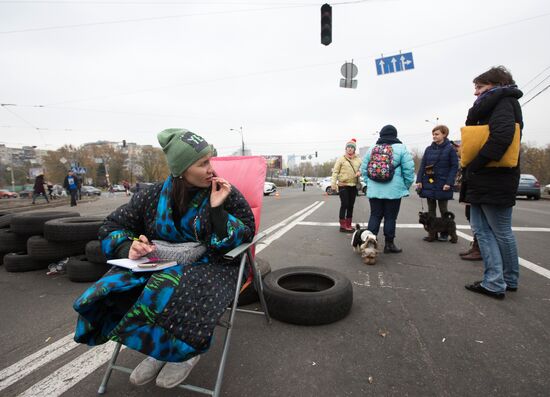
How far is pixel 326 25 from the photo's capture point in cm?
995

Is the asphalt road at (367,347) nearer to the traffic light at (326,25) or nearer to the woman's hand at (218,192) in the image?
the woman's hand at (218,192)

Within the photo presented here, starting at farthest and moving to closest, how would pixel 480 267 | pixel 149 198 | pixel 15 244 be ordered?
pixel 15 244 → pixel 480 267 → pixel 149 198

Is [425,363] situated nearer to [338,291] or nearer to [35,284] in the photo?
[338,291]

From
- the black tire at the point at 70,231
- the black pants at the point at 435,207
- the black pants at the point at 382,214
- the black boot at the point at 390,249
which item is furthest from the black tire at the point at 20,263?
the black pants at the point at 435,207

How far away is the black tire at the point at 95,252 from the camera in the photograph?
11.0 ft

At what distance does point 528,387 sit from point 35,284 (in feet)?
15.4

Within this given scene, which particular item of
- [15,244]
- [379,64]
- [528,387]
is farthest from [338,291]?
[379,64]

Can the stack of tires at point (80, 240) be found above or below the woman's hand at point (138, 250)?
below

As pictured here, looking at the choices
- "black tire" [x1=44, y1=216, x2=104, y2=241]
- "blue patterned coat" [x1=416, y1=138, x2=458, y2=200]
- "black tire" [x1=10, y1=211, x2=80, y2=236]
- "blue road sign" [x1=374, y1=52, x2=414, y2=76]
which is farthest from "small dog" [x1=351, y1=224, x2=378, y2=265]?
"blue road sign" [x1=374, y1=52, x2=414, y2=76]

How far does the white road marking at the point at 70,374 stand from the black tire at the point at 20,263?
8.63 feet

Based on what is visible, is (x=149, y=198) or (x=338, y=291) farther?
(x=338, y=291)

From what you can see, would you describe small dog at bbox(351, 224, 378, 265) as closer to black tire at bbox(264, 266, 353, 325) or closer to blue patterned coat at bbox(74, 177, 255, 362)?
black tire at bbox(264, 266, 353, 325)

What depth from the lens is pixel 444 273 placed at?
12.0 feet

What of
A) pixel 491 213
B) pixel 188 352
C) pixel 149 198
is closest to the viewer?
pixel 188 352
